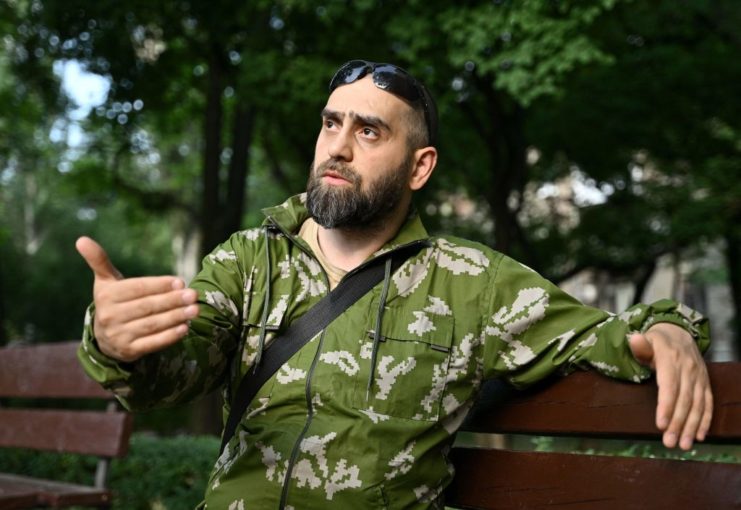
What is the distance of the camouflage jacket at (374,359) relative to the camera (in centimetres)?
265

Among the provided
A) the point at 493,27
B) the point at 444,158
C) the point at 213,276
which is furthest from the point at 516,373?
the point at 444,158

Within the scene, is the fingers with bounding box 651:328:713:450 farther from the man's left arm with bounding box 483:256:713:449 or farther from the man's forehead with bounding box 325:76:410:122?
the man's forehead with bounding box 325:76:410:122

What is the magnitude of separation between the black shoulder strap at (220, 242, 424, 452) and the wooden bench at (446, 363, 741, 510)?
21.1 inches

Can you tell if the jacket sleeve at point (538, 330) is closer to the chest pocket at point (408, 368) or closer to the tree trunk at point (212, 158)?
the chest pocket at point (408, 368)

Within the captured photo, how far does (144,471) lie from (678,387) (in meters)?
6.06

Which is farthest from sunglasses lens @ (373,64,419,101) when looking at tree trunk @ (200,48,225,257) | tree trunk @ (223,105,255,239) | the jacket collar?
tree trunk @ (223,105,255,239)

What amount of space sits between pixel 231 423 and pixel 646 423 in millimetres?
1119

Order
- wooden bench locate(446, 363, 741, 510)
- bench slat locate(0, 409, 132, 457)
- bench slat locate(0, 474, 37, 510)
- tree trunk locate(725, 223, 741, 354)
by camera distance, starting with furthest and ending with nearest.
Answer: tree trunk locate(725, 223, 741, 354)
bench slat locate(0, 409, 132, 457)
bench slat locate(0, 474, 37, 510)
wooden bench locate(446, 363, 741, 510)

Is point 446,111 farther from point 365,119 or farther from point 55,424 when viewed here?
point 365,119

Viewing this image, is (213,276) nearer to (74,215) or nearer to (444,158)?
(444,158)

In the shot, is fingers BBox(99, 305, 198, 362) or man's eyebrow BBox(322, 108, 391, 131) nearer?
fingers BBox(99, 305, 198, 362)

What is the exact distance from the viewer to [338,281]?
2973 millimetres

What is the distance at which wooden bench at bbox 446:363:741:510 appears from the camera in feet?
7.82

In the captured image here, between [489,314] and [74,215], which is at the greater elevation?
[74,215]
